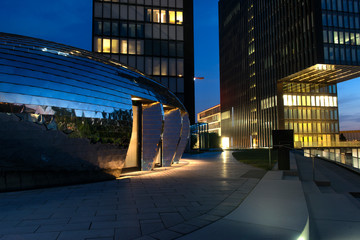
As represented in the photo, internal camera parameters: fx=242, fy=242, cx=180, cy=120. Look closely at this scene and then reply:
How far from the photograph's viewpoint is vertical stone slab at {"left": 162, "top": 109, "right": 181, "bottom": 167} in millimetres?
16688

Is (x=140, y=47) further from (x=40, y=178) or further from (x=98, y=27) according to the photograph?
(x=40, y=178)

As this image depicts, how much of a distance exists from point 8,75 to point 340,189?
49.0ft

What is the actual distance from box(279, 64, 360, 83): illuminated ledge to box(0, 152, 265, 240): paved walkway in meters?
54.5

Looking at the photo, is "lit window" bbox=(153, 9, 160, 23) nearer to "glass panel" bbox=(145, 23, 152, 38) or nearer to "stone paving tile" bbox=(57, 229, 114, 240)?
"glass panel" bbox=(145, 23, 152, 38)

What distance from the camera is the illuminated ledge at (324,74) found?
53688 millimetres

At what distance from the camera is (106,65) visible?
492 inches

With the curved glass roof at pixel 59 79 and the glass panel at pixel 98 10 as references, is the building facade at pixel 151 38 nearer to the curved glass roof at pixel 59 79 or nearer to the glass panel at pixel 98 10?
the glass panel at pixel 98 10

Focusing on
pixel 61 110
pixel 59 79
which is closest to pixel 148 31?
pixel 59 79

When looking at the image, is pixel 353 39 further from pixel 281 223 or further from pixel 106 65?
pixel 281 223

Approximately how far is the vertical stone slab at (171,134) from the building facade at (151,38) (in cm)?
2105

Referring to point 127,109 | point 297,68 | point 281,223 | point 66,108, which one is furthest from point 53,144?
point 297,68

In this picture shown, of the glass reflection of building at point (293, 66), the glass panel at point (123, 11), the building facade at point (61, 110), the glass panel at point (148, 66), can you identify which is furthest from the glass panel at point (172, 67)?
the building facade at point (61, 110)

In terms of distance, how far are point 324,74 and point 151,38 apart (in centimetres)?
4399

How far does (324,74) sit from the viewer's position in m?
58.2
